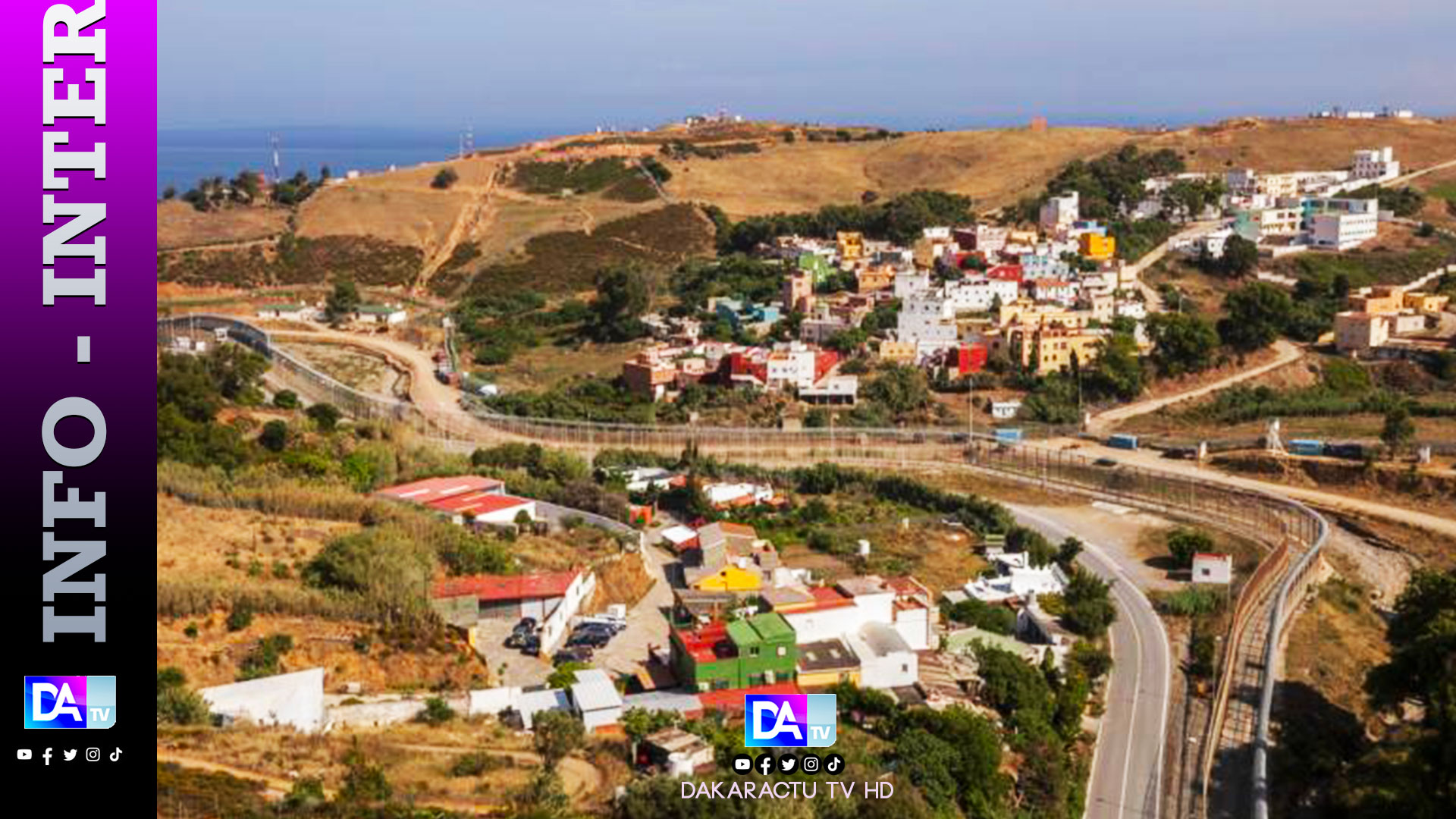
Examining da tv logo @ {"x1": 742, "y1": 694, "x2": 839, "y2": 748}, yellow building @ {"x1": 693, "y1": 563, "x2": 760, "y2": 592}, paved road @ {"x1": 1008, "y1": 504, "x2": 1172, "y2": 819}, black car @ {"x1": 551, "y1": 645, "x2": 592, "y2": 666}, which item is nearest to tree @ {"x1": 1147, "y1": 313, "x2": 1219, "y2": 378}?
paved road @ {"x1": 1008, "y1": 504, "x2": 1172, "y2": 819}

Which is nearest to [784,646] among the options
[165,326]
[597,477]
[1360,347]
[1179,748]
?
[1179,748]

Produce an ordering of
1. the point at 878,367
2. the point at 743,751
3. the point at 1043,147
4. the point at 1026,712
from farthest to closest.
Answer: the point at 1043,147, the point at 878,367, the point at 1026,712, the point at 743,751

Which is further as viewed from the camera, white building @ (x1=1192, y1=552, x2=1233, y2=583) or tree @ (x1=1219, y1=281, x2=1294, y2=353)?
tree @ (x1=1219, y1=281, x2=1294, y2=353)

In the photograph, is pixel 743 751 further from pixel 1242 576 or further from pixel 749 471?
pixel 749 471

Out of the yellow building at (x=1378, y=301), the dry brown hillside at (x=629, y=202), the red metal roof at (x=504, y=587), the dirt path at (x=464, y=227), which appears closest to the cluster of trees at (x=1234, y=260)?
the yellow building at (x=1378, y=301)

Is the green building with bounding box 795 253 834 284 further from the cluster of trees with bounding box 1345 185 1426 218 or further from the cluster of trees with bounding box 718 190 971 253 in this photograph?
the cluster of trees with bounding box 1345 185 1426 218

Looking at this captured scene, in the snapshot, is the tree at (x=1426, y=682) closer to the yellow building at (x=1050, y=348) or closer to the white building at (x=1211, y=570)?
the white building at (x=1211, y=570)

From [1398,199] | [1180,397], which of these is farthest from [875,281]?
[1398,199]
